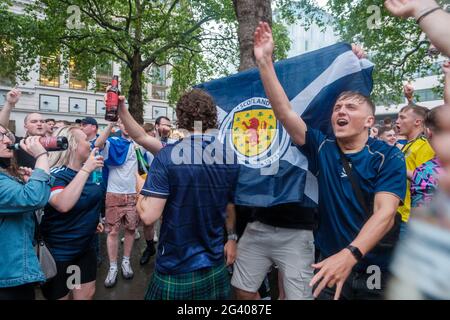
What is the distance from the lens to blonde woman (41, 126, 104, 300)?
2460 mm

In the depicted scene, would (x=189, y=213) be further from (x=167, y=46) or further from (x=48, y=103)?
(x=48, y=103)

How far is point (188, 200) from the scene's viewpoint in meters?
2.09

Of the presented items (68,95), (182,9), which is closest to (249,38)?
(182,9)

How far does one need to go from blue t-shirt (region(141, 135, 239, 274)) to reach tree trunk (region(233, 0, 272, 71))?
187cm

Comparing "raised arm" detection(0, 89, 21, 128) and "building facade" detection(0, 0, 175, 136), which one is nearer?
"raised arm" detection(0, 89, 21, 128)

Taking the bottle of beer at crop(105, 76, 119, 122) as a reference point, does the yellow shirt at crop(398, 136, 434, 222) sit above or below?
below

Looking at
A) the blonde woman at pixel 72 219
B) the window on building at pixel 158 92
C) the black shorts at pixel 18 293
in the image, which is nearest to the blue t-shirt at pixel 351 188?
the blonde woman at pixel 72 219

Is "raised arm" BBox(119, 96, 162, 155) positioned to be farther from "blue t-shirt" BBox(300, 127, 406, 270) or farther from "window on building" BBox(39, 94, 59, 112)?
"window on building" BBox(39, 94, 59, 112)

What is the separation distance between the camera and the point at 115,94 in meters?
2.66

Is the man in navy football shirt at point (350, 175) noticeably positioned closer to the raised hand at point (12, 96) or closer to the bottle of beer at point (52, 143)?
the bottle of beer at point (52, 143)

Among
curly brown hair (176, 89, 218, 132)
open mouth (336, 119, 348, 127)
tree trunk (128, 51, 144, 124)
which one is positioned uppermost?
tree trunk (128, 51, 144, 124)

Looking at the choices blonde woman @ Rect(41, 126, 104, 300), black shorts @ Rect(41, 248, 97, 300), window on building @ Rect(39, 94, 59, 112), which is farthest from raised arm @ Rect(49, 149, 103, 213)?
window on building @ Rect(39, 94, 59, 112)

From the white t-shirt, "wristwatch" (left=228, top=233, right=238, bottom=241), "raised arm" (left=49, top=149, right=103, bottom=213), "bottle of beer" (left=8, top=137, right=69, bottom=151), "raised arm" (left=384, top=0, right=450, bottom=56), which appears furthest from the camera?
the white t-shirt

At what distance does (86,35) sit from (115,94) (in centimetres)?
1198
